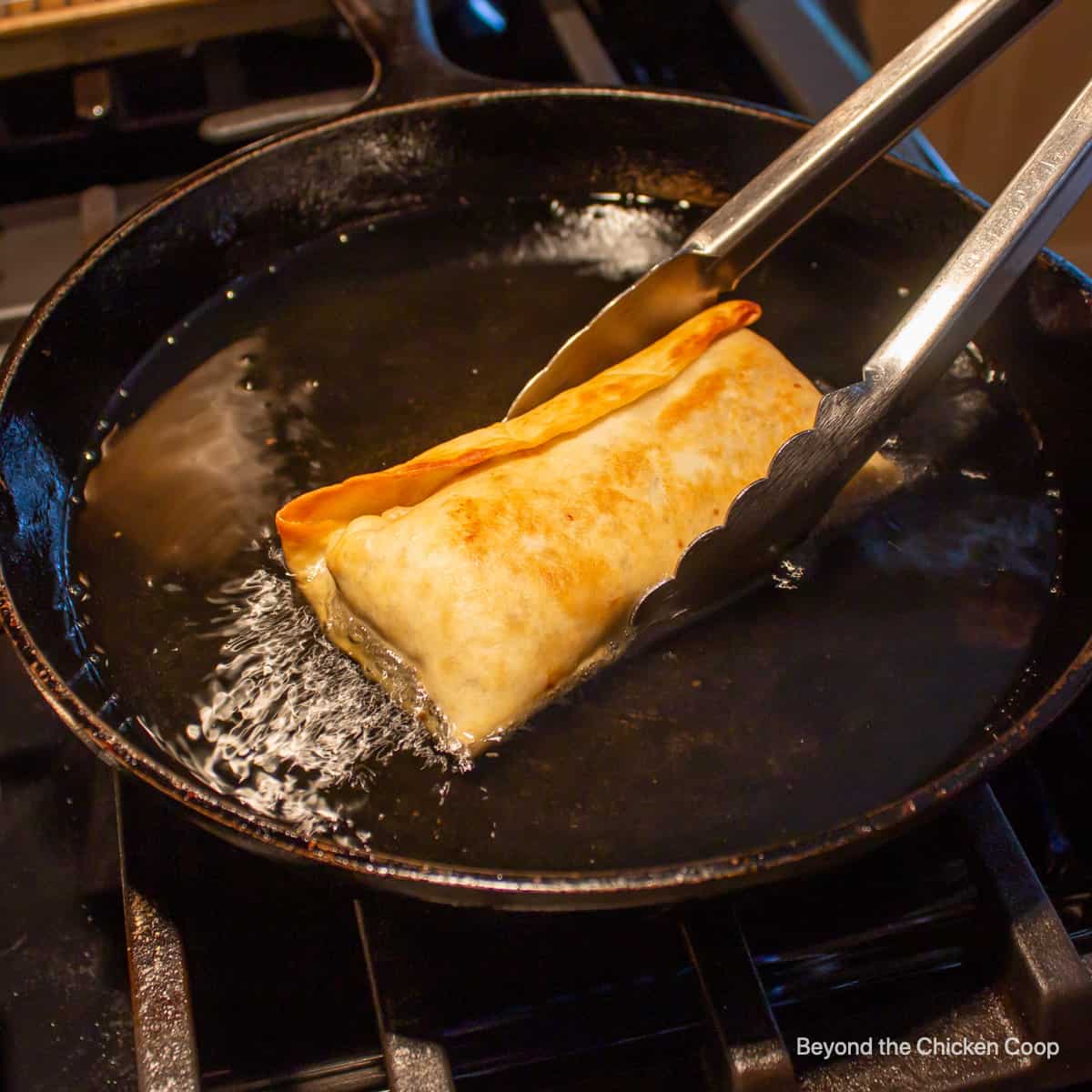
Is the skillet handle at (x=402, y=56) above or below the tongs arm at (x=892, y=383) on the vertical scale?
above

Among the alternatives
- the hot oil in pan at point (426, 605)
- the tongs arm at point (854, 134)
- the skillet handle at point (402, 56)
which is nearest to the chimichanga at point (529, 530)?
the hot oil in pan at point (426, 605)

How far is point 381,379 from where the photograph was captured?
4.53 ft

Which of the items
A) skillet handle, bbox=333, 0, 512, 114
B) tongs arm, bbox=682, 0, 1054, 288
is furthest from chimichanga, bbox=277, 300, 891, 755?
skillet handle, bbox=333, 0, 512, 114

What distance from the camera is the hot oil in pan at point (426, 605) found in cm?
100

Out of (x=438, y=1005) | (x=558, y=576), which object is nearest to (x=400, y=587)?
(x=558, y=576)

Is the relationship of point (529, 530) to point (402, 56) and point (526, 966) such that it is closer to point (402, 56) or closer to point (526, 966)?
point (526, 966)

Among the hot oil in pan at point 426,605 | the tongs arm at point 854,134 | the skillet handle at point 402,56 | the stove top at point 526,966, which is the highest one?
the skillet handle at point 402,56

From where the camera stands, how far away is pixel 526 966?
0.98m

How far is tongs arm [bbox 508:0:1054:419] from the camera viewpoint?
1272 mm

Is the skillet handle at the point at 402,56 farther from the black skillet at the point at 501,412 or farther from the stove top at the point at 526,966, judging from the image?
the stove top at the point at 526,966

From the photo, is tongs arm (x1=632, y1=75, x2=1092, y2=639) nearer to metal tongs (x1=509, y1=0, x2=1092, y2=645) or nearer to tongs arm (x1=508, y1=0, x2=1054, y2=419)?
metal tongs (x1=509, y1=0, x2=1092, y2=645)

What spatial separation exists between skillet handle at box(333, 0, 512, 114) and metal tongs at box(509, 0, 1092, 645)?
481 mm

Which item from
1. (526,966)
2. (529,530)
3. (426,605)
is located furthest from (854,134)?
(526,966)

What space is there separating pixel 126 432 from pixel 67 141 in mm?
811
